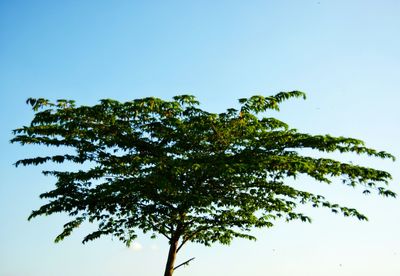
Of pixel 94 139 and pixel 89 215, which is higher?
pixel 94 139

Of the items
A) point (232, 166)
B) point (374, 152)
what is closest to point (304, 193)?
point (374, 152)

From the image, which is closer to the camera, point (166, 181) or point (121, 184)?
point (166, 181)

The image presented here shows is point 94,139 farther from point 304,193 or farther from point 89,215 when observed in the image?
point 304,193

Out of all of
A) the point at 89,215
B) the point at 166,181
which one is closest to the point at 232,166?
the point at 166,181

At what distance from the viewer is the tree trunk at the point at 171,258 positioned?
17.7 metres

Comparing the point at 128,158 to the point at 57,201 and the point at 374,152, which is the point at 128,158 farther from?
the point at 374,152

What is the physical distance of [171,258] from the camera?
1811 cm

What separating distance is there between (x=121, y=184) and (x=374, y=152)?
10.4 meters

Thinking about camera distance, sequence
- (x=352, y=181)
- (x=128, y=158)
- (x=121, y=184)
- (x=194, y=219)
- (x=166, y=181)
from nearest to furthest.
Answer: (x=166, y=181), (x=121, y=184), (x=352, y=181), (x=128, y=158), (x=194, y=219)

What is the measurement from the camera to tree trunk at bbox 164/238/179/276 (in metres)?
17.7

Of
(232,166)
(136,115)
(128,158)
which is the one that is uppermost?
(136,115)

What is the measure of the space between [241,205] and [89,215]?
7.65 meters

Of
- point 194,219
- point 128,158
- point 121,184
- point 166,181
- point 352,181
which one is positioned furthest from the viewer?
point 194,219

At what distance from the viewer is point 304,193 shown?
17.2 m
